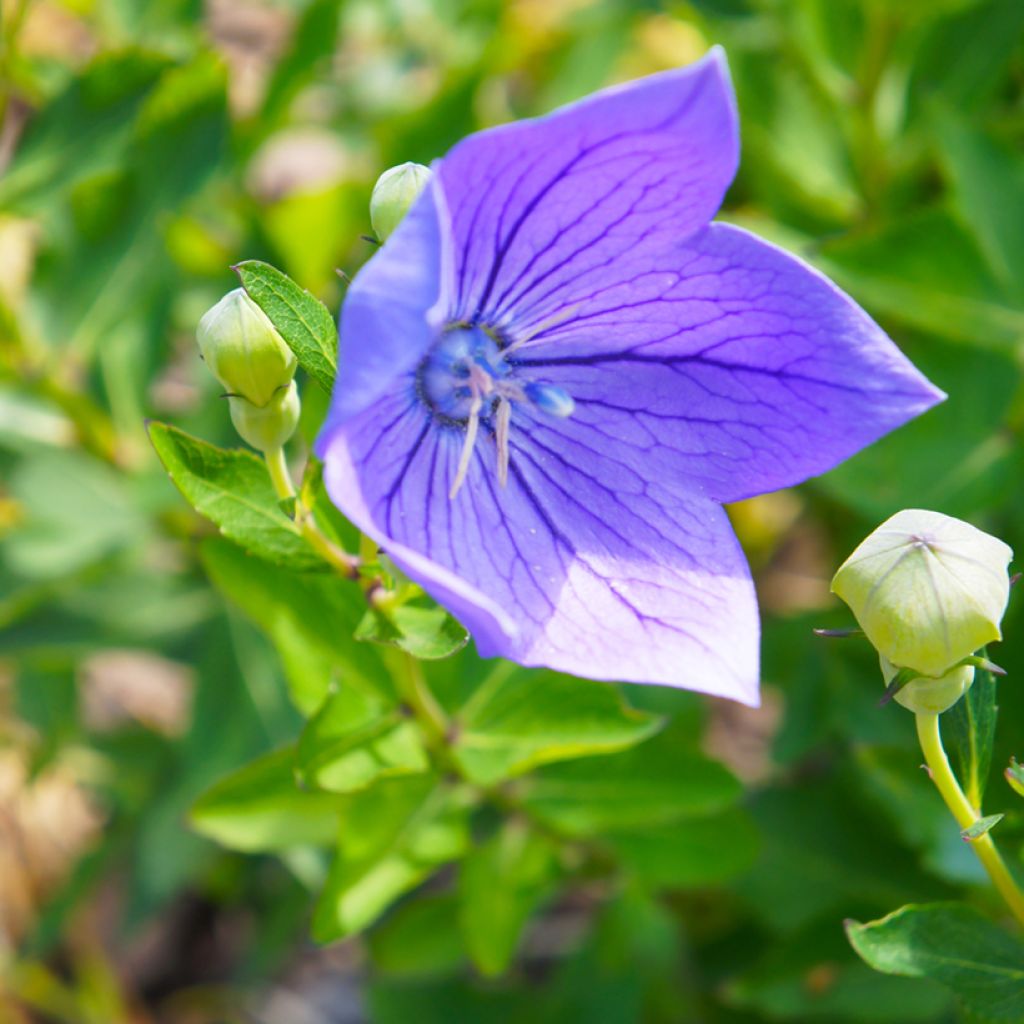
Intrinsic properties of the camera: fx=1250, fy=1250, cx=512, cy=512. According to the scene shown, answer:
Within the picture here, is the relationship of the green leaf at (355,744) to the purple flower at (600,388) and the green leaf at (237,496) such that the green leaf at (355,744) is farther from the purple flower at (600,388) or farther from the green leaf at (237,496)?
the purple flower at (600,388)

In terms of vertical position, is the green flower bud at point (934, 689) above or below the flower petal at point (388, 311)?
below

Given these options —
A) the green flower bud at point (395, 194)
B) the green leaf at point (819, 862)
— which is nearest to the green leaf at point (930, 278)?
the green leaf at point (819, 862)

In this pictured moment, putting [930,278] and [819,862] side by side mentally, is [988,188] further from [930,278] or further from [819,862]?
[819,862]

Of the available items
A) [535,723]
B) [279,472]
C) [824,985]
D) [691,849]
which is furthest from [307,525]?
[824,985]

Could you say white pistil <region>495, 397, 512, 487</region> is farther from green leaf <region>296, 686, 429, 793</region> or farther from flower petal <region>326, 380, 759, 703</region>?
green leaf <region>296, 686, 429, 793</region>

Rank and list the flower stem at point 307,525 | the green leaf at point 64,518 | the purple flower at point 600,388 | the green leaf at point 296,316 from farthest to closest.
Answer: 1. the green leaf at point 64,518
2. the flower stem at point 307,525
3. the green leaf at point 296,316
4. the purple flower at point 600,388

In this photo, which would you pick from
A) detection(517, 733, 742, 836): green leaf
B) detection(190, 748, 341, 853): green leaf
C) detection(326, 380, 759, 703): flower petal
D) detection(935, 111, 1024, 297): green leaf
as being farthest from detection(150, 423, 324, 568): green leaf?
detection(935, 111, 1024, 297): green leaf

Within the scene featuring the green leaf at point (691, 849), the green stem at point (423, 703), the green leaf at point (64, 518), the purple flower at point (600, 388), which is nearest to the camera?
the purple flower at point (600, 388)
